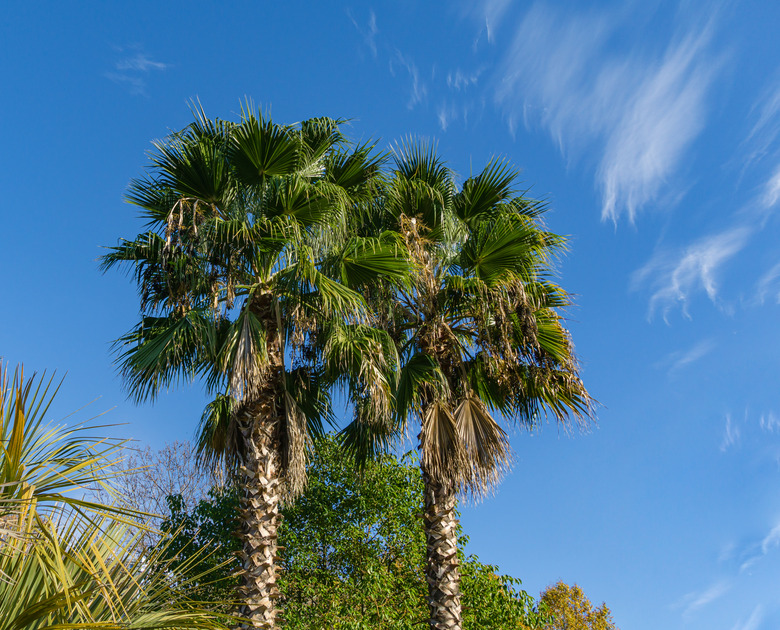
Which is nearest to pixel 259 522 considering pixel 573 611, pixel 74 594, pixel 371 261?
pixel 371 261

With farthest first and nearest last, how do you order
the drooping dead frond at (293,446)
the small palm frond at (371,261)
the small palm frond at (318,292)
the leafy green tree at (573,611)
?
the leafy green tree at (573,611) → the small palm frond at (371,261) → the drooping dead frond at (293,446) → the small palm frond at (318,292)

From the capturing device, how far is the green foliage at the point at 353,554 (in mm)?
10922

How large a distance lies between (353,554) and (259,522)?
5.05 metres

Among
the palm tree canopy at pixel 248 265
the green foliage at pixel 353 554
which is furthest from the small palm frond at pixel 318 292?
the green foliage at pixel 353 554

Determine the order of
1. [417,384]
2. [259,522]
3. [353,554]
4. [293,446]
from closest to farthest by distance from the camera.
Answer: [259,522] → [293,446] → [417,384] → [353,554]

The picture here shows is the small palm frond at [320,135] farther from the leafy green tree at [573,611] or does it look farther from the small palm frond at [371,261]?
the leafy green tree at [573,611]

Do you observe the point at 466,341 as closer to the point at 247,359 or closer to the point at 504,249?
the point at 504,249

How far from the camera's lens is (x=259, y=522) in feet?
24.6

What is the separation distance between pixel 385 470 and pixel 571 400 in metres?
4.55

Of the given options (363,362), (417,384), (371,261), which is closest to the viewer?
(363,362)

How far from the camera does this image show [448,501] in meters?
8.35

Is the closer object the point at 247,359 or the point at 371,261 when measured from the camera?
the point at 247,359

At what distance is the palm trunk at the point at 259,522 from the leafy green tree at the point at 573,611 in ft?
64.6

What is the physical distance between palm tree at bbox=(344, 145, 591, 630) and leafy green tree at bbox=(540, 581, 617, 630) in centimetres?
1818
